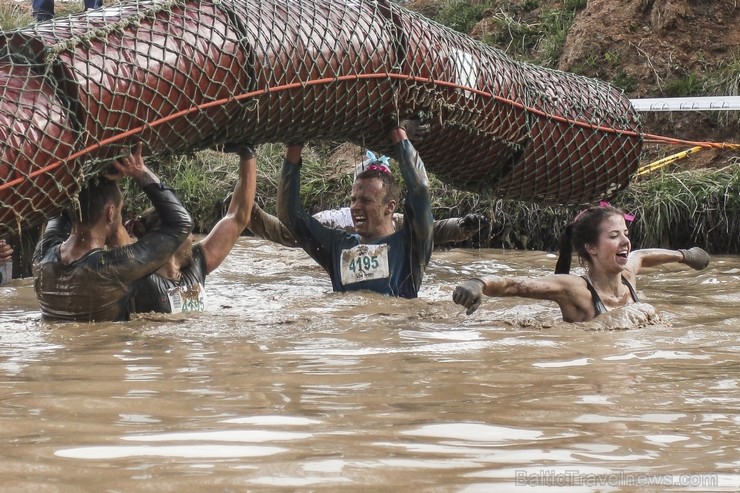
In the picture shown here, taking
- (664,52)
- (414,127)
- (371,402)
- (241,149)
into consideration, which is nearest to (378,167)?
(414,127)

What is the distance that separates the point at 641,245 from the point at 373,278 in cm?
322

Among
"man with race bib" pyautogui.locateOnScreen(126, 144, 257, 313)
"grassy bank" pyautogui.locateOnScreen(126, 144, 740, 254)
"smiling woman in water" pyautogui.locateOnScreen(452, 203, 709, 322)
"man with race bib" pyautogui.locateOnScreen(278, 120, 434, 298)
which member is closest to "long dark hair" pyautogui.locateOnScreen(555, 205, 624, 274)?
"smiling woman in water" pyautogui.locateOnScreen(452, 203, 709, 322)

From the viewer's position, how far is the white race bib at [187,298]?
5266 mm

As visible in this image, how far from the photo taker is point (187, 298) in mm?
5340

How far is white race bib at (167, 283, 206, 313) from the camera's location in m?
5.27

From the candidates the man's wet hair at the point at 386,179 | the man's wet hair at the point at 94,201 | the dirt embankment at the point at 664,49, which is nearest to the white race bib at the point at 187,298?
the man's wet hair at the point at 94,201

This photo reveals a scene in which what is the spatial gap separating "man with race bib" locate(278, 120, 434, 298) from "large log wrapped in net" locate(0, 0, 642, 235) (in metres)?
0.41

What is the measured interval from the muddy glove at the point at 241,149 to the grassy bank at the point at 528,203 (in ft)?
7.84

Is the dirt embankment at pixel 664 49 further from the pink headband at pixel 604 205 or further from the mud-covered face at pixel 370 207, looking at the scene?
the mud-covered face at pixel 370 207

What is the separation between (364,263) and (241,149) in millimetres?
1080

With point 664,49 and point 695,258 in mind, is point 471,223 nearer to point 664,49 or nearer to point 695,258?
point 695,258

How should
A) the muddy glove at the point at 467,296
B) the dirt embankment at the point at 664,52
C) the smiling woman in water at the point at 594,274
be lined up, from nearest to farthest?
1. the muddy glove at the point at 467,296
2. the smiling woman in water at the point at 594,274
3. the dirt embankment at the point at 664,52

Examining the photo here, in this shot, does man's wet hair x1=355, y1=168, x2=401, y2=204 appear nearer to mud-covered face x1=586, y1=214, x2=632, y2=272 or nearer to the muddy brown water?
the muddy brown water

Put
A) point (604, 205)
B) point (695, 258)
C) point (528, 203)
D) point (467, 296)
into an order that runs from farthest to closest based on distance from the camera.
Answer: point (528, 203)
point (695, 258)
point (604, 205)
point (467, 296)
